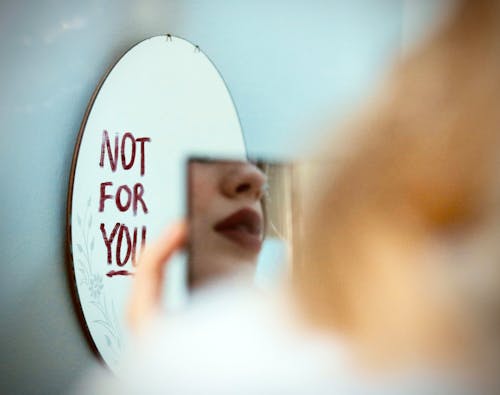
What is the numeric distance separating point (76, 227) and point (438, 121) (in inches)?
18.1

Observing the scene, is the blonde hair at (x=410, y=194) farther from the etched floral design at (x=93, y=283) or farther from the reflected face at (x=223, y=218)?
the etched floral design at (x=93, y=283)

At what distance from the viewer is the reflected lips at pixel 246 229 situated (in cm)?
89

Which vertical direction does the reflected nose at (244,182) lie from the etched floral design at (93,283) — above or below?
above

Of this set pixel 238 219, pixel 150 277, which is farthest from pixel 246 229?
pixel 150 277

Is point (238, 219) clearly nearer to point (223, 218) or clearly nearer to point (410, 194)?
point (223, 218)

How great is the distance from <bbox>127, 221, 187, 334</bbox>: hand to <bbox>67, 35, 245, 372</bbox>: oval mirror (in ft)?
0.04

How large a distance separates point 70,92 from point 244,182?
0.82 feet

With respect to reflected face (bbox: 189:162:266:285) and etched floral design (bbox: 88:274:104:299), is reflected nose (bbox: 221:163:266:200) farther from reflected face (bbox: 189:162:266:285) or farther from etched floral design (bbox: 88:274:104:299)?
etched floral design (bbox: 88:274:104:299)

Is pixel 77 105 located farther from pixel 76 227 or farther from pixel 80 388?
pixel 80 388

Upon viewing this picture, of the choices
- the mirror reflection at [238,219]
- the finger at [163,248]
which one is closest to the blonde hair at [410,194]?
the mirror reflection at [238,219]

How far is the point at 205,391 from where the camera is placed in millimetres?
919

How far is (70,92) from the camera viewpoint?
896 mm

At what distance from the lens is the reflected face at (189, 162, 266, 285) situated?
83 cm

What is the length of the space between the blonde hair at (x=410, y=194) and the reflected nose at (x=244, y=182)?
8cm
